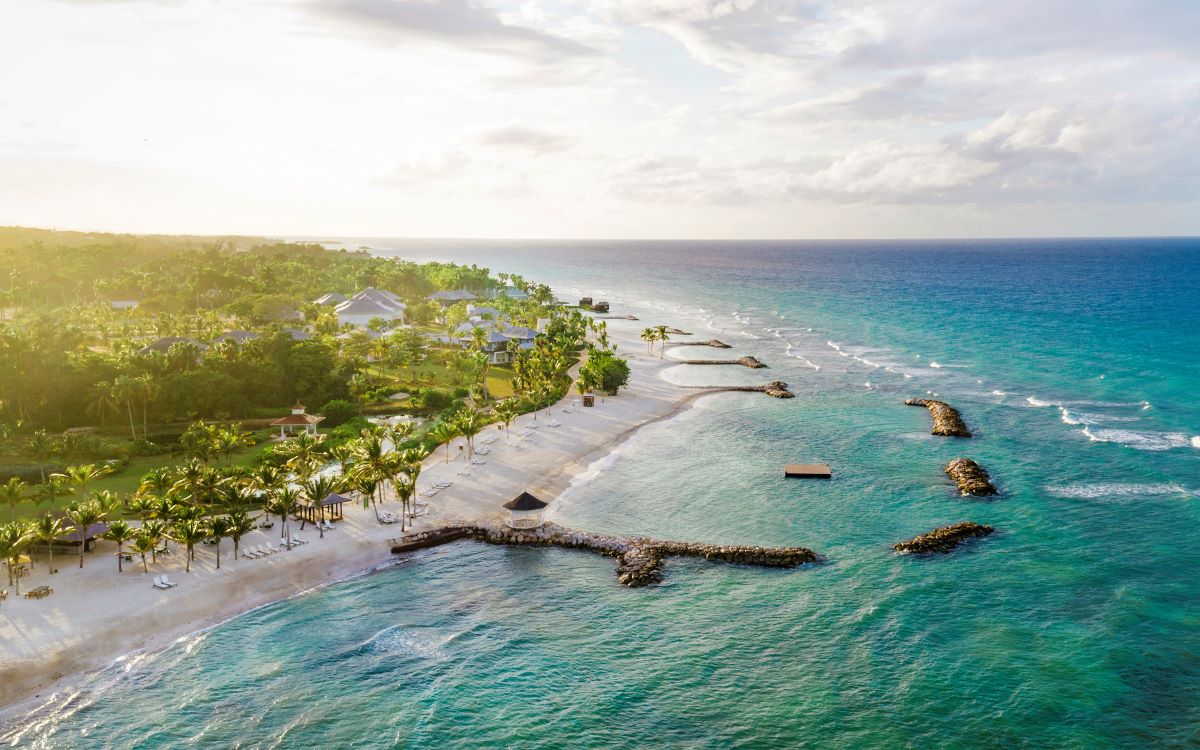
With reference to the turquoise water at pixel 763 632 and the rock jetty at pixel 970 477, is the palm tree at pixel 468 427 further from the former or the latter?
the rock jetty at pixel 970 477

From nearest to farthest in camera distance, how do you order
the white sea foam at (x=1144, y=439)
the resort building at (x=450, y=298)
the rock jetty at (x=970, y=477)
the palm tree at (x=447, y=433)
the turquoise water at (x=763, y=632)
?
the turquoise water at (x=763, y=632), the rock jetty at (x=970, y=477), the palm tree at (x=447, y=433), the white sea foam at (x=1144, y=439), the resort building at (x=450, y=298)

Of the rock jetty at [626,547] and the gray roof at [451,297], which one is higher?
the gray roof at [451,297]

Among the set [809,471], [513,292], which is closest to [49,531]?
[809,471]

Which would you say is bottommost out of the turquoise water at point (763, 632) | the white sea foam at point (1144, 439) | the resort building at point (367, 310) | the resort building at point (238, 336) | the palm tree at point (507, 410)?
the turquoise water at point (763, 632)

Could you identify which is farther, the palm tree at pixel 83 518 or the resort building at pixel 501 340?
the resort building at pixel 501 340

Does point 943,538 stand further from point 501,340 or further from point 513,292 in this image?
point 513,292

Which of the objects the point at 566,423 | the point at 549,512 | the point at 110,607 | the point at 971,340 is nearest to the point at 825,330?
the point at 971,340

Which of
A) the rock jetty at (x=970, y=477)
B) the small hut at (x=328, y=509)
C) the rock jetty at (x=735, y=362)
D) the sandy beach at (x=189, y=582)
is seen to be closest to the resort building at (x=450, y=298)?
the rock jetty at (x=735, y=362)

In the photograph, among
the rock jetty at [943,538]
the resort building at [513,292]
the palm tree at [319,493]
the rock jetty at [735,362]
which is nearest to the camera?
the rock jetty at [943,538]
